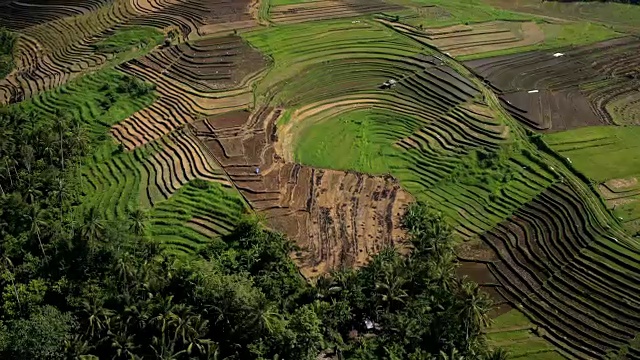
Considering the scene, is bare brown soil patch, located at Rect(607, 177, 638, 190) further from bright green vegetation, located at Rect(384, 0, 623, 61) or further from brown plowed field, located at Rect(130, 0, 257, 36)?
brown plowed field, located at Rect(130, 0, 257, 36)

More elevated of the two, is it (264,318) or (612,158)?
(612,158)

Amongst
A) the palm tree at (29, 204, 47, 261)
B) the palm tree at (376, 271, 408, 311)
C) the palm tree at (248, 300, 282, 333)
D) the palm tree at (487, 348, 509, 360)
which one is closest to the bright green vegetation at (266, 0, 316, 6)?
the palm tree at (29, 204, 47, 261)

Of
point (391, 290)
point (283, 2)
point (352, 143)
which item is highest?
point (283, 2)

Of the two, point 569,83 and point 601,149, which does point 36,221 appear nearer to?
point 601,149

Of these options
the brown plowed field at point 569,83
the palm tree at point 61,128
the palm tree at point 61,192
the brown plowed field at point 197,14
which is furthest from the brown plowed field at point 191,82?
the brown plowed field at point 569,83

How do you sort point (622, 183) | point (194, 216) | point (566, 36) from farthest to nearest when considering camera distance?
1. point (566, 36)
2. point (622, 183)
3. point (194, 216)

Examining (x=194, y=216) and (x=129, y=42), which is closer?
(x=194, y=216)

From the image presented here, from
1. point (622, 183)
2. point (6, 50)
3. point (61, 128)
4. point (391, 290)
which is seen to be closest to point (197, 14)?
point (6, 50)
